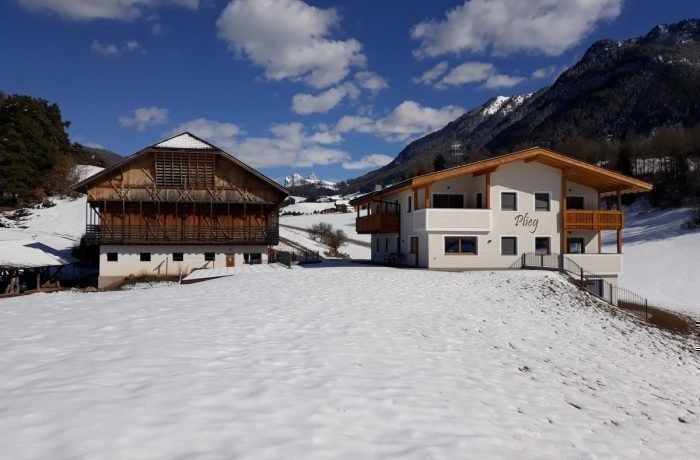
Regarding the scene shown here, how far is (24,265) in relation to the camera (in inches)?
1136

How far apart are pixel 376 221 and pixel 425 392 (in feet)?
85.7

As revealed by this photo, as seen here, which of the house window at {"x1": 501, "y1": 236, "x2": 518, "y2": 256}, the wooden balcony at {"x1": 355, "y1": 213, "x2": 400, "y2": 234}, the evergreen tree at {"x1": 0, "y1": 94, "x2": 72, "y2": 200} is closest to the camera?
the house window at {"x1": 501, "y1": 236, "x2": 518, "y2": 256}

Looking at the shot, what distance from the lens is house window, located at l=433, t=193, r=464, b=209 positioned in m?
29.1

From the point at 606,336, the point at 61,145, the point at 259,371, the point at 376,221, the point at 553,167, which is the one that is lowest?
the point at 606,336

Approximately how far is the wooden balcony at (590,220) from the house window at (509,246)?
3.57 m

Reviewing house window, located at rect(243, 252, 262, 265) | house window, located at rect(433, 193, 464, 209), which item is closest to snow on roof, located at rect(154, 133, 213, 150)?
house window, located at rect(243, 252, 262, 265)

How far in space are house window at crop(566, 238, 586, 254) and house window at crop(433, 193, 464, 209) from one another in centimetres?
774

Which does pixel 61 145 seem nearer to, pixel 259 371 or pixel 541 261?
pixel 541 261

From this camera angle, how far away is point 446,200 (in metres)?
29.2

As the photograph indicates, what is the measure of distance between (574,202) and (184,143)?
29.8 m

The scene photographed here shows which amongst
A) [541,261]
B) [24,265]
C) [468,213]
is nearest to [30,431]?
A: [468,213]

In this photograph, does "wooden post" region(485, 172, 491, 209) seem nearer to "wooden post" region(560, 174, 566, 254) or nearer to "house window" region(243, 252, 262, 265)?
"wooden post" region(560, 174, 566, 254)

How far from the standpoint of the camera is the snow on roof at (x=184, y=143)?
35656mm

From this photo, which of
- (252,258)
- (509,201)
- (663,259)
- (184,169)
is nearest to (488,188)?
(509,201)
